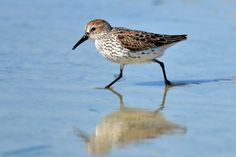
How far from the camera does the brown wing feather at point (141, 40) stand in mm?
9328

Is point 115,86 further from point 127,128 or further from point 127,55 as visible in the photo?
point 127,128

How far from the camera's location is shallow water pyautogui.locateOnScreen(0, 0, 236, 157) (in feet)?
21.7

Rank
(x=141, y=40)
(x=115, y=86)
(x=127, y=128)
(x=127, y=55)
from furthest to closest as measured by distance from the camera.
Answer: (x=141, y=40) → (x=127, y=55) → (x=115, y=86) → (x=127, y=128)

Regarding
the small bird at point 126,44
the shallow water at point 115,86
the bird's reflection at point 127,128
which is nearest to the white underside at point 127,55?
the small bird at point 126,44

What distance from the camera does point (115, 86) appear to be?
360 inches

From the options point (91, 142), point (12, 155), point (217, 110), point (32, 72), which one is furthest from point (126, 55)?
point (12, 155)

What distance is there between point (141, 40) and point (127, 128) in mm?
2508

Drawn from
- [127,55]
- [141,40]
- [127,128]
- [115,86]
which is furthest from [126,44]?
[127,128]

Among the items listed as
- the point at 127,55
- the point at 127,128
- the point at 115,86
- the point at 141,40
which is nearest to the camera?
the point at 127,128

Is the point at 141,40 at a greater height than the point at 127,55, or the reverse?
the point at 141,40

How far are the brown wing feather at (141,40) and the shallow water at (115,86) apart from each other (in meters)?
0.46

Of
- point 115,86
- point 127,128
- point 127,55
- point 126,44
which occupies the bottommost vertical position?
point 127,128

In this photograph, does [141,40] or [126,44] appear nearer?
[126,44]

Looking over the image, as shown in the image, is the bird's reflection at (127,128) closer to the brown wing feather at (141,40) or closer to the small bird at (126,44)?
the small bird at (126,44)
